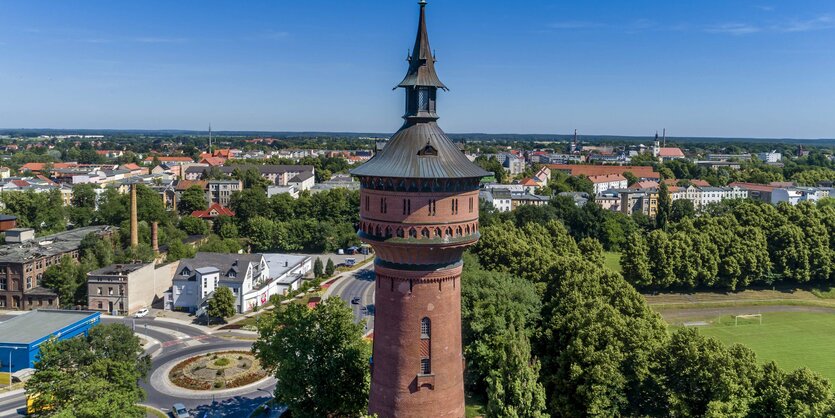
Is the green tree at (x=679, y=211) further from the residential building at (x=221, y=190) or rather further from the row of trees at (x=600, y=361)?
the residential building at (x=221, y=190)

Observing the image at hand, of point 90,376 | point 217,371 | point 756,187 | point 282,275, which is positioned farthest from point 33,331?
point 756,187

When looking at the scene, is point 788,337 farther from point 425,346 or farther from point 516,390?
point 425,346

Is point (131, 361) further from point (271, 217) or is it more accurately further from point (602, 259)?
point (271, 217)

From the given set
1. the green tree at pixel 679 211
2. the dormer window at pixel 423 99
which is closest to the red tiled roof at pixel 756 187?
the green tree at pixel 679 211

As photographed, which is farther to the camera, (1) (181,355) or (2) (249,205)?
(2) (249,205)

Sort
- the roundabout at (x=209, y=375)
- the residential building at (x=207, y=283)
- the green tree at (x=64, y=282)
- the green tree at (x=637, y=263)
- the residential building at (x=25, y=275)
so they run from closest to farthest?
the roundabout at (x=209, y=375)
the green tree at (x=64, y=282)
the residential building at (x=25, y=275)
the residential building at (x=207, y=283)
the green tree at (x=637, y=263)

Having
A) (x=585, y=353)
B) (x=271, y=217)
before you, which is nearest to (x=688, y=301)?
(x=585, y=353)
